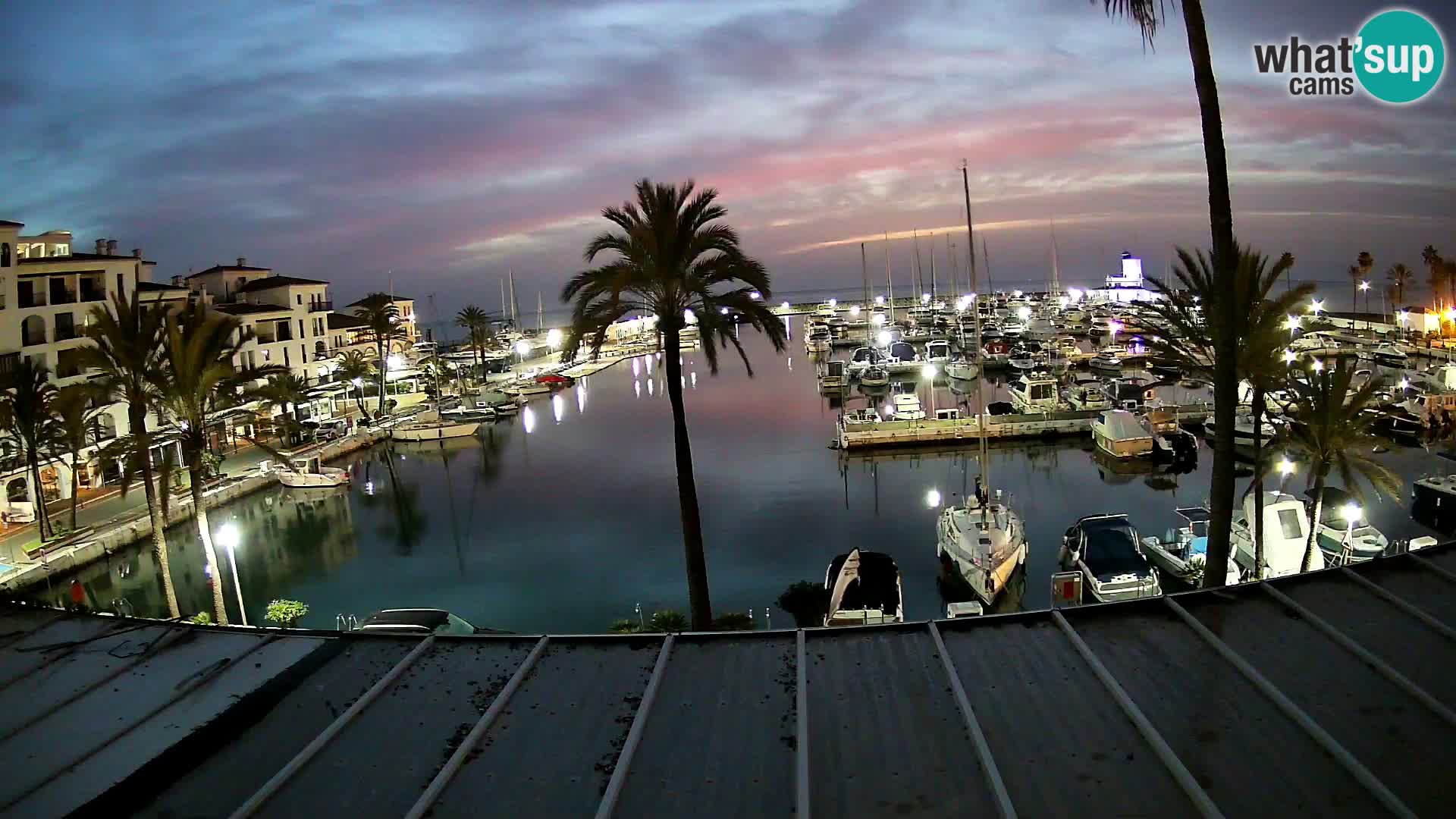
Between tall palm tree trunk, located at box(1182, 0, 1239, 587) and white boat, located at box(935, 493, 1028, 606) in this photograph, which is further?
white boat, located at box(935, 493, 1028, 606)

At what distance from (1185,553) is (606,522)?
17.6 metres

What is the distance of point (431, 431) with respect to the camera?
45.3 meters

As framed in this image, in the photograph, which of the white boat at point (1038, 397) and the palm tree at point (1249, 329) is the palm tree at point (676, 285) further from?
the white boat at point (1038, 397)

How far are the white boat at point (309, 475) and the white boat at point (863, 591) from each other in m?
25.4

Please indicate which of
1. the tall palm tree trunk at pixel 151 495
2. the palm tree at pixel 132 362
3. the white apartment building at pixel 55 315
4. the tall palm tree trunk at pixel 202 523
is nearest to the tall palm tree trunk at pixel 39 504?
the white apartment building at pixel 55 315

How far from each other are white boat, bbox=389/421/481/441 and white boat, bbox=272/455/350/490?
9.99 metres

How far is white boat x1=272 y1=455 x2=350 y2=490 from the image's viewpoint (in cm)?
3325

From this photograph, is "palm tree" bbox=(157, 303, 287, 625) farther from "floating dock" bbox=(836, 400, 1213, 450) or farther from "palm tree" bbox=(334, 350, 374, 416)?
"palm tree" bbox=(334, 350, 374, 416)

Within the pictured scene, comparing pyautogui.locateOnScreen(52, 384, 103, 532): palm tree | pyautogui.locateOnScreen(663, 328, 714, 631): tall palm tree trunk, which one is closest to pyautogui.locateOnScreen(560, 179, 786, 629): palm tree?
pyautogui.locateOnScreen(663, 328, 714, 631): tall palm tree trunk

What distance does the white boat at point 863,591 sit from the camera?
1487cm

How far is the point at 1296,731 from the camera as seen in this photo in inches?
192

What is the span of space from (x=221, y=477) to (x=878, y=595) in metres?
28.1

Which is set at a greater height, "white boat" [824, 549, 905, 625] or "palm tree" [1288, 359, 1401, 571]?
"palm tree" [1288, 359, 1401, 571]

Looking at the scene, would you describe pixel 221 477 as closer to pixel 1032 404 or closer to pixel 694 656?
pixel 694 656
